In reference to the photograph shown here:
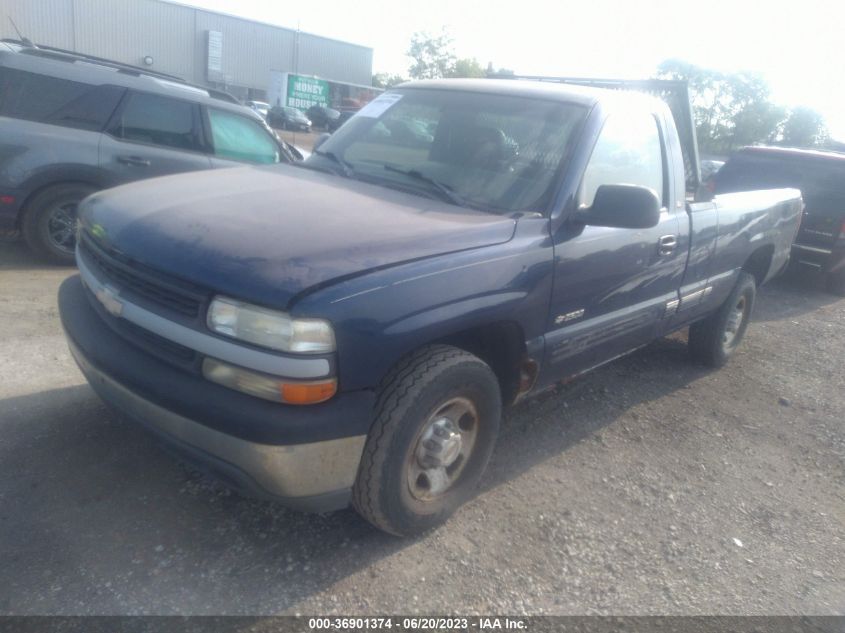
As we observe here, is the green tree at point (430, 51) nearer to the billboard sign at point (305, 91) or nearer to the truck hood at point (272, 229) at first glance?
the billboard sign at point (305, 91)

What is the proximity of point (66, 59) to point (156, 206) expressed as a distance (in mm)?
4492

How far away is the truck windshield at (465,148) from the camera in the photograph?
132 inches

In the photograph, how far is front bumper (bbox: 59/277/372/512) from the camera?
2.29 metres

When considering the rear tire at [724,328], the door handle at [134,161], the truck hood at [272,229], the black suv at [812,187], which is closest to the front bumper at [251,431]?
the truck hood at [272,229]

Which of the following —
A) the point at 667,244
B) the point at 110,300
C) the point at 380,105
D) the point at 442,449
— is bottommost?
the point at 442,449

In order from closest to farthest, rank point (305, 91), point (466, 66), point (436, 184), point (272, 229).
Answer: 1. point (272, 229)
2. point (436, 184)
3. point (305, 91)
4. point (466, 66)

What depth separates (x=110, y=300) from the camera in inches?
106

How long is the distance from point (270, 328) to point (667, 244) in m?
2.54

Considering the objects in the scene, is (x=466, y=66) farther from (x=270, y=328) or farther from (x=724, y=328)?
(x=270, y=328)

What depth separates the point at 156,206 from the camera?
289cm

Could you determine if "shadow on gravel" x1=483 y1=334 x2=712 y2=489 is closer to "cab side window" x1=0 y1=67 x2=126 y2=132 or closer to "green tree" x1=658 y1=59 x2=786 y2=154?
"cab side window" x1=0 y1=67 x2=126 y2=132

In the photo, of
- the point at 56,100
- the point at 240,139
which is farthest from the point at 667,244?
the point at 56,100

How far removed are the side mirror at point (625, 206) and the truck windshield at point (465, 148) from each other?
0.25m

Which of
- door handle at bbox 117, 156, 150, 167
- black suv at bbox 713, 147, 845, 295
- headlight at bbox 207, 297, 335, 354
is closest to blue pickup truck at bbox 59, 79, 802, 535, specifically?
headlight at bbox 207, 297, 335, 354
